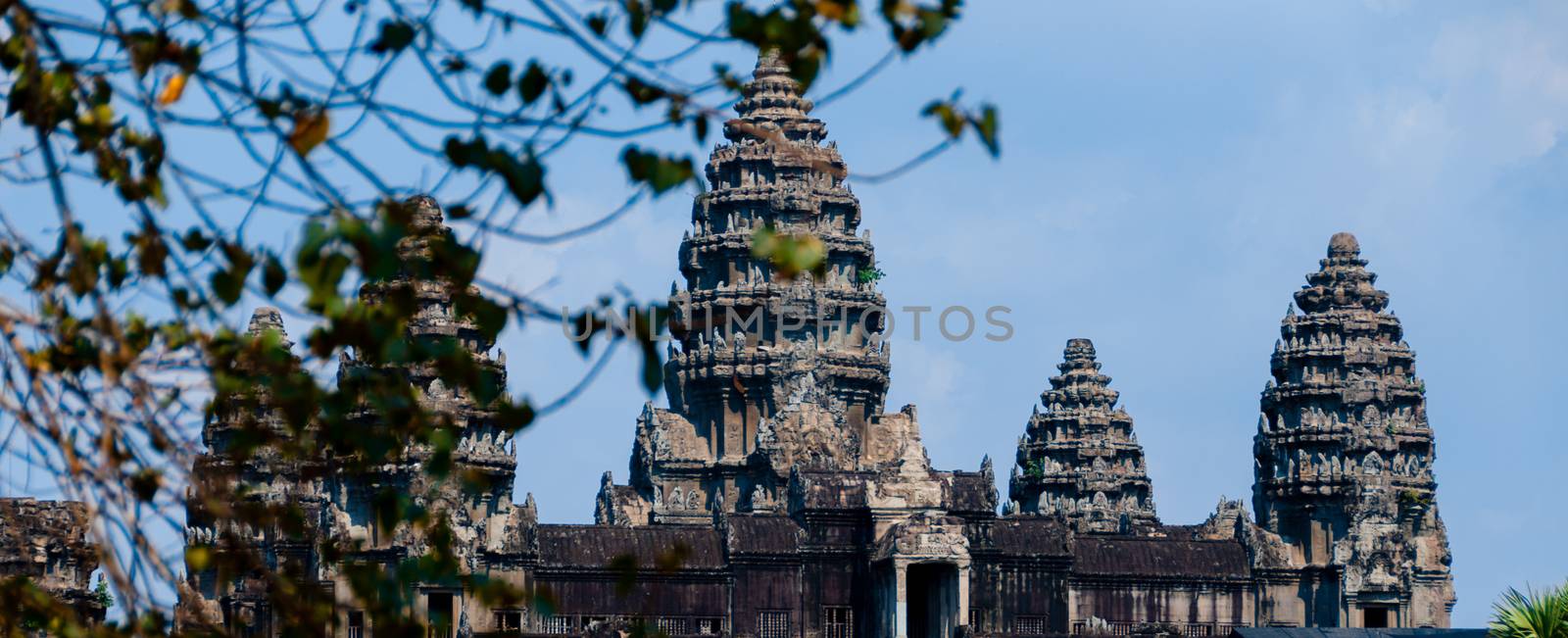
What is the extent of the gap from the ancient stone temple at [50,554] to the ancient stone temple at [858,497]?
6.25 m

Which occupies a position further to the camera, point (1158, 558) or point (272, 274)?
point (1158, 558)

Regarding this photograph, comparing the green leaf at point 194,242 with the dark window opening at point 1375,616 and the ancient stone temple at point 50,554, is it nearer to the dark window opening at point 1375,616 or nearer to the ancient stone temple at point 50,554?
the ancient stone temple at point 50,554

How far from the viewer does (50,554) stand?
6488 cm

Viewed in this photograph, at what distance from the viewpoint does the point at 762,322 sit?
111 m

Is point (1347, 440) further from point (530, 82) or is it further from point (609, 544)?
point (530, 82)

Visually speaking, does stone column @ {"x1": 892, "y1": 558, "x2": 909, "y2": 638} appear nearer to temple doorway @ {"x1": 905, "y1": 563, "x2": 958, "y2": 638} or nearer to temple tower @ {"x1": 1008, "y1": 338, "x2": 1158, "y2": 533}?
temple doorway @ {"x1": 905, "y1": 563, "x2": 958, "y2": 638}

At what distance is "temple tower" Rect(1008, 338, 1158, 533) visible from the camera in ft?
420

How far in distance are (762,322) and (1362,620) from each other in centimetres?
2647

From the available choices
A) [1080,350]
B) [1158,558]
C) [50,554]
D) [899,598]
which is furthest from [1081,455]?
[50,554]

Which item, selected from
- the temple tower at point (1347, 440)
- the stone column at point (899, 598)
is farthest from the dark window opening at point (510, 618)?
the temple tower at point (1347, 440)

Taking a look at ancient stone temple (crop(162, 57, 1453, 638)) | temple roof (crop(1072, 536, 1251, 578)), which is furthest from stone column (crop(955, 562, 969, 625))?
temple roof (crop(1072, 536, 1251, 578))

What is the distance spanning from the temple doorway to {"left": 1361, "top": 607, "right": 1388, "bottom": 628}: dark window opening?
65.4 ft

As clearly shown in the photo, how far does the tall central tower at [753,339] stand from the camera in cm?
10688

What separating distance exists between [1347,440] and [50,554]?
180 feet
